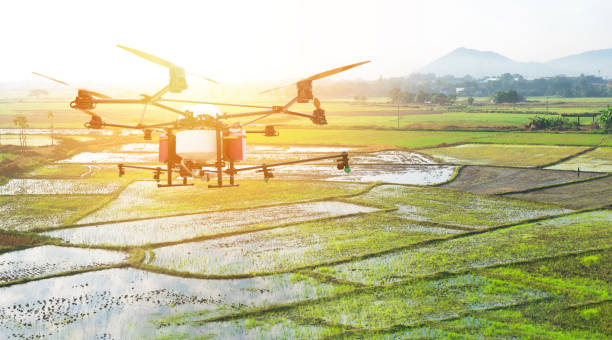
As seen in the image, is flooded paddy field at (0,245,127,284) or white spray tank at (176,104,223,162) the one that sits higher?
white spray tank at (176,104,223,162)

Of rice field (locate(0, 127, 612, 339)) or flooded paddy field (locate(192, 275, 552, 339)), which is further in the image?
rice field (locate(0, 127, 612, 339))

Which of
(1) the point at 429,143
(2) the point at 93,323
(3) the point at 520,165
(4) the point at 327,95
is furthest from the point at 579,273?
(4) the point at 327,95

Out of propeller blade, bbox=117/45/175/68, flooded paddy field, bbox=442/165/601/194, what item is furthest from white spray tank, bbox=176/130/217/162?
flooded paddy field, bbox=442/165/601/194

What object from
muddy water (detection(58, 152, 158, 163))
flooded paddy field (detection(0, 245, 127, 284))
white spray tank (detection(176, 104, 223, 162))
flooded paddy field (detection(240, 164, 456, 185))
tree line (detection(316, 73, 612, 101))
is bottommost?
flooded paddy field (detection(0, 245, 127, 284))

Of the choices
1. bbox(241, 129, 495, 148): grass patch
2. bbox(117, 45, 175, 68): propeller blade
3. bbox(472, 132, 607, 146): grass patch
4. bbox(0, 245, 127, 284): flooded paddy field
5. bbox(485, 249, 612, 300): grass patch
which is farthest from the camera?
bbox(241, 129, 495, 148): grass patch

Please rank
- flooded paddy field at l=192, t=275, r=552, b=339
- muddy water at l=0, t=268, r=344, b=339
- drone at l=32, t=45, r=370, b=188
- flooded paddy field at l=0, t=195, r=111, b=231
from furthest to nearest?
flooded paddy field at l=0, t=195, r=111, b=231, muddy water at l=0, t=268, r=344, b=339, flooded paddy field at l=192, t=275, r=552, b=339, drone at l=32, t=45, r=370, b=188

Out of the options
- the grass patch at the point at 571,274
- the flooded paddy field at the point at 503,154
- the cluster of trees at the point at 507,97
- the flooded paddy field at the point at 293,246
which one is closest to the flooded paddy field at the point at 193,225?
the flooded paddy field at the point at 293,246

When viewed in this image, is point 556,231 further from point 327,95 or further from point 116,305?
point 327,95

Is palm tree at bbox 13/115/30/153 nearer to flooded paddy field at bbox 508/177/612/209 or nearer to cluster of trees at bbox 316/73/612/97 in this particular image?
flooded paddy field at bbox 508/177/612/209
